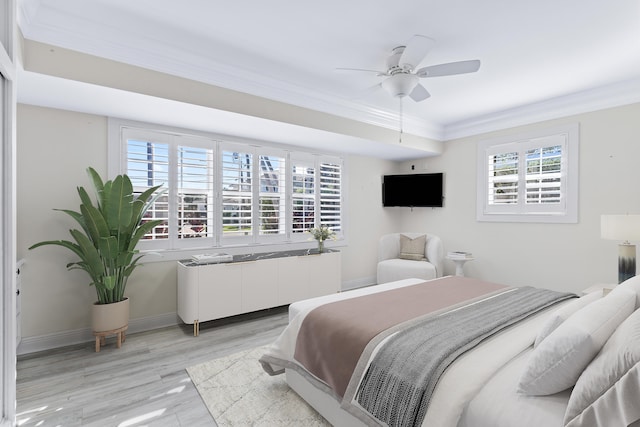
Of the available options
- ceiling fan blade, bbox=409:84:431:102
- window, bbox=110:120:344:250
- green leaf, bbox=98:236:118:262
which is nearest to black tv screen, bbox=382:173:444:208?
window, bbox=110:120:344:250

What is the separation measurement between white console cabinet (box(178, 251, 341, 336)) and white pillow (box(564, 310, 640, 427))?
3.06 m

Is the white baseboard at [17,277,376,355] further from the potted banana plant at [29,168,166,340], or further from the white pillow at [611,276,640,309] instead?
the white pillow at [611,276,640,309]

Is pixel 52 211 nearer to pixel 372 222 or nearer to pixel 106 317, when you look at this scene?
pixel 106 317

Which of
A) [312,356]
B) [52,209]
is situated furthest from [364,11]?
[52,209]

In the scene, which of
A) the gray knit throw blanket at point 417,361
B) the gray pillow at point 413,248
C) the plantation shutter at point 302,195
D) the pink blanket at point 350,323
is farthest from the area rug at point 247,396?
the gray pillow at point 413,248

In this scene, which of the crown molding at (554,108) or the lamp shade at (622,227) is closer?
the lamp shade at (622,227)

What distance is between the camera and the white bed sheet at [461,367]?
1249 mm

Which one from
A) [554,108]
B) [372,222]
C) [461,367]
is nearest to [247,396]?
[461,367]

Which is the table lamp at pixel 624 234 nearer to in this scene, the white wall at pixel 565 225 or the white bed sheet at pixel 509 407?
the white wall at pixel 565 225

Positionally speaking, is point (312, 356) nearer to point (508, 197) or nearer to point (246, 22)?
point (246, 22)

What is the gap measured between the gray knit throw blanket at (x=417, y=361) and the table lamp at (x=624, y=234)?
1748 millimetres

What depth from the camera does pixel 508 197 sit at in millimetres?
4434

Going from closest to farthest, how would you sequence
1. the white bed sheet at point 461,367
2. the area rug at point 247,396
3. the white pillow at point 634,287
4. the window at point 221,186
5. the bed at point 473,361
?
the bed at point 473,361 → the white bed sheet at point 461,367 → the white pillow at point 634,287 → the area rug at point 247,396 → the window at point 221,186

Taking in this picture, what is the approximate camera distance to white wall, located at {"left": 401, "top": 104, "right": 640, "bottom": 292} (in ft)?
11.6
